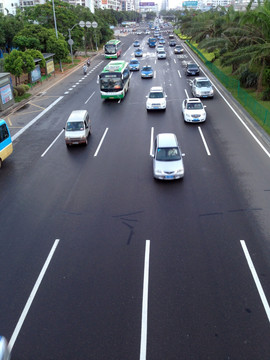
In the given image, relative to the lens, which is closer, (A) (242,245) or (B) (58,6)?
(A) (242,245)

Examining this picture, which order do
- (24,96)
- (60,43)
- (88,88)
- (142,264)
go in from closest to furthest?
(142,264) < (24,96) < (88,88) < (60,43)

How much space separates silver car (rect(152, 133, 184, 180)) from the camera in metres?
17.2

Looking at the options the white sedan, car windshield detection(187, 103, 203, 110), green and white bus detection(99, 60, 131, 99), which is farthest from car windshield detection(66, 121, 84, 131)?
green and white bus detection(99, 60, 131, 99)

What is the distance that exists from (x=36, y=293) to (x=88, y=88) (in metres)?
35.4

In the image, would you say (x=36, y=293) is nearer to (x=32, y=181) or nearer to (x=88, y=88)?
(x=32, y=181)

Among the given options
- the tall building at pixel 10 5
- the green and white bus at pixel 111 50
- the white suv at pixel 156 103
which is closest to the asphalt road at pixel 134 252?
the white suv at pixel 156 103

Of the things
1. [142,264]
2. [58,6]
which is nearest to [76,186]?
[142,264]

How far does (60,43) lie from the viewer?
166 ft

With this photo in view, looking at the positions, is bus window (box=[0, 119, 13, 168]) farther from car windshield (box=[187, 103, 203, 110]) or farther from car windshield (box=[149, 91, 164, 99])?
car windshield (box=[149, 91, 164, 99])

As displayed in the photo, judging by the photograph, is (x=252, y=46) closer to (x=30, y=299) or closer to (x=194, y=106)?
(x=194, y=106)

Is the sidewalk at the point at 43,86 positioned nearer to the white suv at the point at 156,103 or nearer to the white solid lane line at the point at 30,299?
the white suv at the point at 156,103

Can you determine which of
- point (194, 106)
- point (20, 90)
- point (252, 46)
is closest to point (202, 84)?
point (252, 46)

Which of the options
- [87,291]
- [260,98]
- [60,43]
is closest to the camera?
[87,291]

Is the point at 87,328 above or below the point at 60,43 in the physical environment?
below
